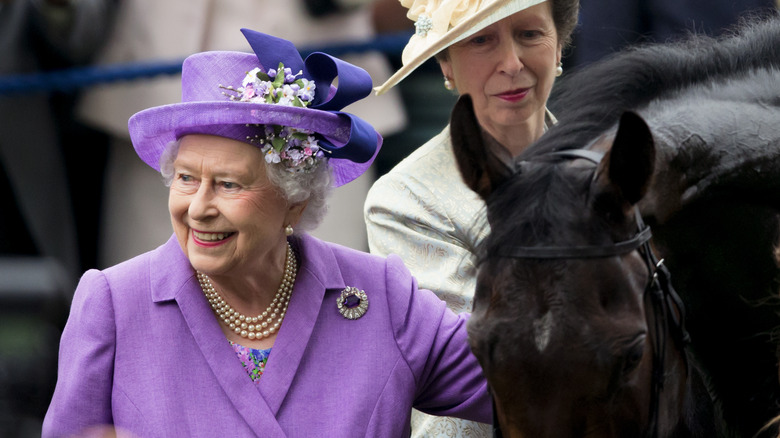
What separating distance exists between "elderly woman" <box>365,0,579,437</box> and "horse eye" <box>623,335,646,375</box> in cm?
81

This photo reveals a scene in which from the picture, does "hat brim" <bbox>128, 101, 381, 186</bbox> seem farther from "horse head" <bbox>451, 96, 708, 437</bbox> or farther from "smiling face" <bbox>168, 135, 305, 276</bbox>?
"horse head" <bbox>451, 96, 708, 437</bbox>

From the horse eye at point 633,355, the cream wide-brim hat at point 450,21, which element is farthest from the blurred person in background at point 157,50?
the horse eye at point 633,355

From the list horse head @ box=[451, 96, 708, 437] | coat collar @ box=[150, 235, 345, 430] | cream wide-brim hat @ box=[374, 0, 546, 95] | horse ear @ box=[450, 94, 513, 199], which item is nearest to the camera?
horse head @ box=[451, 96, 708, 437]

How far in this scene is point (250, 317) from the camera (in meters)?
3.03

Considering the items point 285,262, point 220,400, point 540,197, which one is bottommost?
point 220,400

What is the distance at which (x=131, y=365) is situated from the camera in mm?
2842

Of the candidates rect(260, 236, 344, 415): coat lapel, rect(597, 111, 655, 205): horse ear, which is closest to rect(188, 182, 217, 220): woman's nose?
rect(260, 236, 344, 415): coat lapel

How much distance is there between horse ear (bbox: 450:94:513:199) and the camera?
2.52 metres

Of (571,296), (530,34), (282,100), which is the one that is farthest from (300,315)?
(530,34)

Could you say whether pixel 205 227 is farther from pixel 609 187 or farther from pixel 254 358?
pixel 609 187

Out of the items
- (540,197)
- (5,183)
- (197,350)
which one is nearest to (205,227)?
(197,350)

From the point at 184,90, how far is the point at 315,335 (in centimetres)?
71

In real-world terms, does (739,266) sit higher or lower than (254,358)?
higher

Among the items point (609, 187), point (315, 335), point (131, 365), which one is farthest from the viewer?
point (315, 335)
